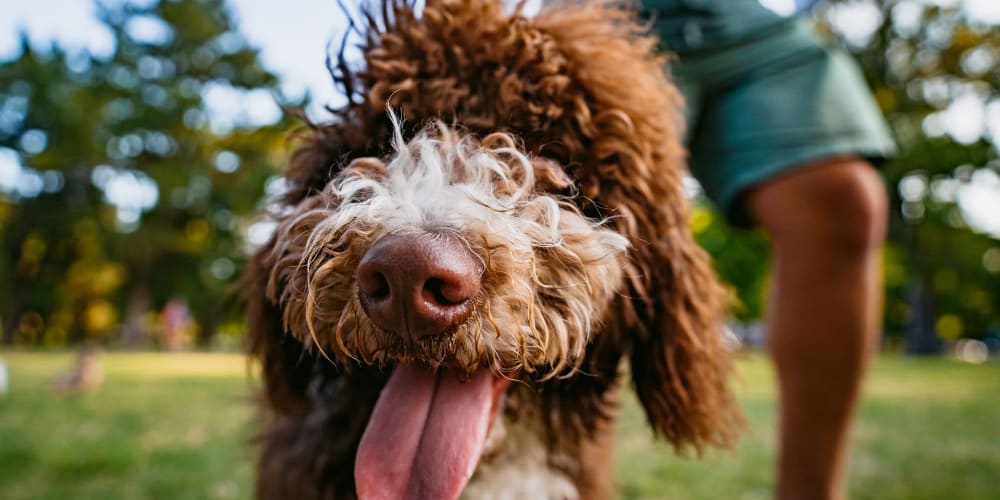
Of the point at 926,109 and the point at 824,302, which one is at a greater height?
the point at 824,302

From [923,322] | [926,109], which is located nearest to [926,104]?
[926,109]

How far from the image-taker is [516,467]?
199cm

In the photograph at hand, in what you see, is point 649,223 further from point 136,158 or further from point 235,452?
point 136,158

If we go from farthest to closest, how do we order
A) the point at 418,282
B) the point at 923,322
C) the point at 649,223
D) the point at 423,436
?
the point at 923,322 < the point at 649,223 < the point at 423,436 < the point at 418,282

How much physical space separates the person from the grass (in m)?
0.23

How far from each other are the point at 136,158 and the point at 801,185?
3068 centimetres

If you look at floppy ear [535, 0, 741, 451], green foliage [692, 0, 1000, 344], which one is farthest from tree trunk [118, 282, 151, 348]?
floppy ear [535, 0, 741, 451]

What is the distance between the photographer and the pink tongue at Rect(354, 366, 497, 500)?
4.94 ft

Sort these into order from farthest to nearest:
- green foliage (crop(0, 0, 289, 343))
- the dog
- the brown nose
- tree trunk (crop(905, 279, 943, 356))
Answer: green foliage (crop(0, 0, 289, 343)) < tree trunk (crop(905, 279, 943, 356)) < the dog < the brown nose

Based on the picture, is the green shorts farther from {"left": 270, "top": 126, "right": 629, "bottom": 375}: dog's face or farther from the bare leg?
{"left": 270, "top": 126, "right": 629, "bottom": 375}: dog's face

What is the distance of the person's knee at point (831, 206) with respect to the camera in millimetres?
2418

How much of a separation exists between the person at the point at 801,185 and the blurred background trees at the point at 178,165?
20.1m

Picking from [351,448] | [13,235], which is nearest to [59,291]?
[13,235]

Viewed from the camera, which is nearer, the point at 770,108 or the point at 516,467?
the point at 516,467
